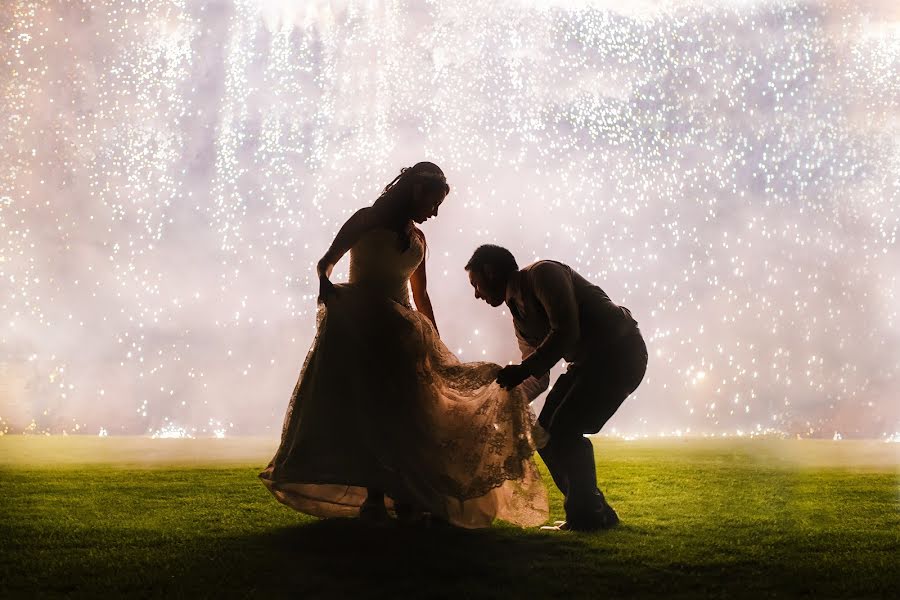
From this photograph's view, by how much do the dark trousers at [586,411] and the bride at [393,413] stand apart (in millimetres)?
279

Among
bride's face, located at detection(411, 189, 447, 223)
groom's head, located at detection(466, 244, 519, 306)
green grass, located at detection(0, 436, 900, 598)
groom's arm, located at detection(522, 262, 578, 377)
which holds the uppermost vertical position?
bride's face, located at detection(411, 189, 447, 223)

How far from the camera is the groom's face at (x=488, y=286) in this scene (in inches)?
214

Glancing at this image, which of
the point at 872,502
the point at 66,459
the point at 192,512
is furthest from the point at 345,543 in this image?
the point at 66,459

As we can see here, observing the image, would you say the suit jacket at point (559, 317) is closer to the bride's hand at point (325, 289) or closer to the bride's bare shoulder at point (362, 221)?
the bride's bare shoulder at point (362, 221)

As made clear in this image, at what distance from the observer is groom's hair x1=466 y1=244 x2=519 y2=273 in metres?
5.43

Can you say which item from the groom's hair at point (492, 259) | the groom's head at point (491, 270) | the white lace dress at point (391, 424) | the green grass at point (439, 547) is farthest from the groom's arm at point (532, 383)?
the green grass at point (439, 547)

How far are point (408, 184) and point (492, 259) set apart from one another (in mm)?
813

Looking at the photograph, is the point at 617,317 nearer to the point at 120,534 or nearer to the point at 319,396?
the point at 319,396

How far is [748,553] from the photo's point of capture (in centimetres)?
447

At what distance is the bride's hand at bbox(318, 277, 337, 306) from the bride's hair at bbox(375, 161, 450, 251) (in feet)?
1.91

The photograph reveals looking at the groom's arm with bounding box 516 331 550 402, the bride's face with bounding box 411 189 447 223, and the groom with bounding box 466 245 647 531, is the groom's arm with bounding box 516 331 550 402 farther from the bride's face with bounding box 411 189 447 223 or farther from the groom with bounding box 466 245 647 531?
the bride's face with bounding box 411 189 447 223

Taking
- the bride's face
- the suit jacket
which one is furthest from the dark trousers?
the bride's face

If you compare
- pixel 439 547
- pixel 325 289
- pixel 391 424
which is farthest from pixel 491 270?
pixel 439 547

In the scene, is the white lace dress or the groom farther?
the groom
